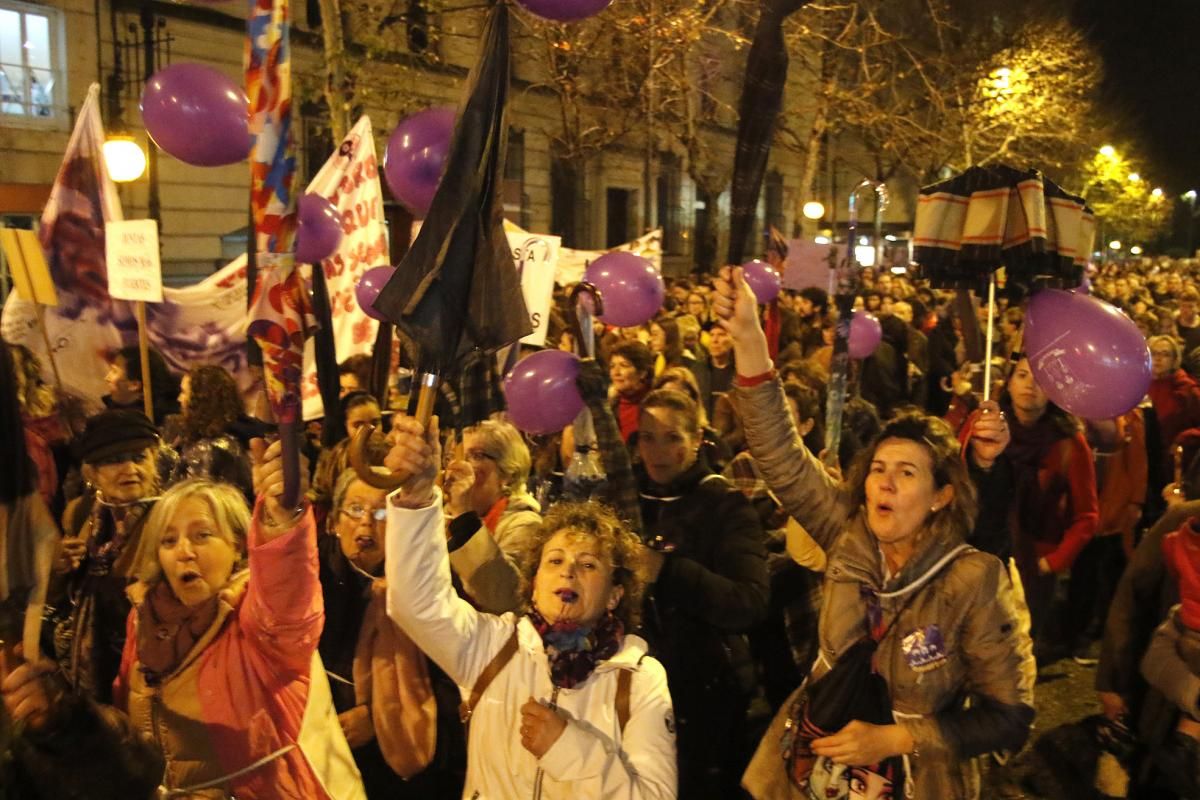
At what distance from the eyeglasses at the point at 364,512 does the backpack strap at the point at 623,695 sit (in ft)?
3.24

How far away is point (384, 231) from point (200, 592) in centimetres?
499

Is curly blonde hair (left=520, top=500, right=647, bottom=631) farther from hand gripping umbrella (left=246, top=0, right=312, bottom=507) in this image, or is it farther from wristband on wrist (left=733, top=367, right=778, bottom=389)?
hand gripping umbrella (left=246, top=0, right=312, bottom=507)

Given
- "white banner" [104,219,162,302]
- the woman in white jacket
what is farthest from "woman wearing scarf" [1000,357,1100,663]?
"white banner" [104,219,162,302]

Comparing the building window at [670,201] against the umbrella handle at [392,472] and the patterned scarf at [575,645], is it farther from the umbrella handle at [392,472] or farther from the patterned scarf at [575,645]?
the umbrella handle at [392,472]

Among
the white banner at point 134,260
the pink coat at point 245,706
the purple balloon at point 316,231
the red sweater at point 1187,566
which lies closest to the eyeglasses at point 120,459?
the purple balloon at point 316,231

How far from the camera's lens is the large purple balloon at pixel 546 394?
4.23 meters

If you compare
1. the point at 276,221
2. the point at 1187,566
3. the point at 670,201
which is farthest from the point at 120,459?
the point at 670,201

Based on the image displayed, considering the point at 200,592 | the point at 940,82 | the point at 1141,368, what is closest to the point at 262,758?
the point at 200,592

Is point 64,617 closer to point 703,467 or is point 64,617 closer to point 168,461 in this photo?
point 168,461

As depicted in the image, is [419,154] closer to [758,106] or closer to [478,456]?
[478,456]

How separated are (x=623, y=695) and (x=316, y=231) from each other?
2632 millimetres

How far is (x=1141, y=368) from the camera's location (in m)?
3.43

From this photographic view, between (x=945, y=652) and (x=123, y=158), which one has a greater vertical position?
(x=123, y=158)

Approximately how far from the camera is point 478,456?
3.76m
